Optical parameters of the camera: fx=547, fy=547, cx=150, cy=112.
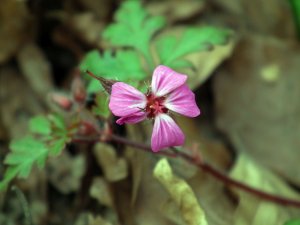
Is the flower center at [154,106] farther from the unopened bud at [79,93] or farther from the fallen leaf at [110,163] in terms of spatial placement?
the fallen leaf at [110,163]

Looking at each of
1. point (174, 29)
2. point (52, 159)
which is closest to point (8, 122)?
point (52, 159)

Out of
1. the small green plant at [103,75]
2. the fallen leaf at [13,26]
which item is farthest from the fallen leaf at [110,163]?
the fallen leaf at [13,26]

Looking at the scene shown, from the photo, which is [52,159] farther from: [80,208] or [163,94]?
[163,94]

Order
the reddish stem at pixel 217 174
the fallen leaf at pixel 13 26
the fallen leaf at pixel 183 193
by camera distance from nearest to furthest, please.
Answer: the fallen leaf at pixel 183 193, the reddish stem at pixel 217 174, the fallen leaf at pixel 13 26

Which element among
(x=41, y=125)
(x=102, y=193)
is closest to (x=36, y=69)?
(x=41, y=125)

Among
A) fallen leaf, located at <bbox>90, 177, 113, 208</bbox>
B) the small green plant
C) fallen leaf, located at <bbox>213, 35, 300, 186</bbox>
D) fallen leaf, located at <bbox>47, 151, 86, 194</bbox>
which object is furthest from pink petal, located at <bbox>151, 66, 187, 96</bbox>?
fallen leaf, located at <bbox>213, 35, 300, 186</bbox>

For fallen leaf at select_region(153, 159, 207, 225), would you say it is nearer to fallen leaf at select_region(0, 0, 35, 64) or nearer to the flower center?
the flower center
